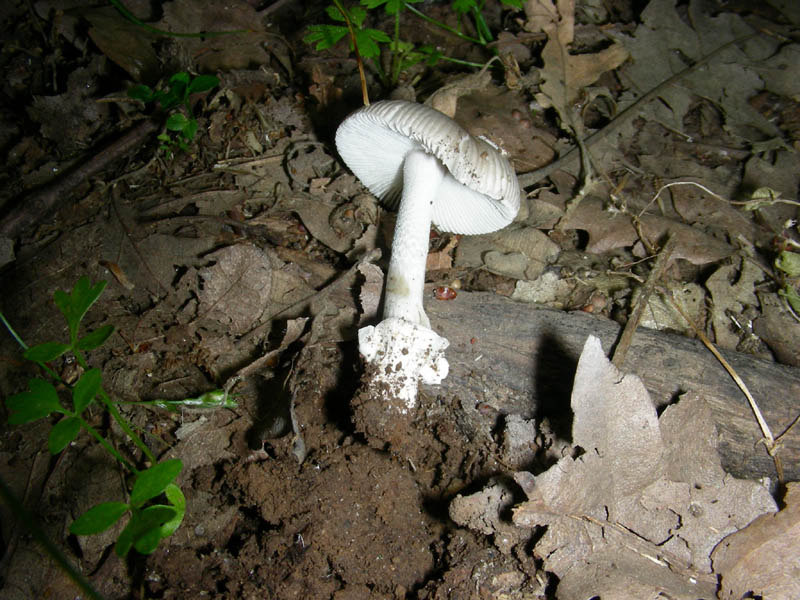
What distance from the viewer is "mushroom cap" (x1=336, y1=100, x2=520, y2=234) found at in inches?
95.3

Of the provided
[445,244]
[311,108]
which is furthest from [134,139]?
[445,244]

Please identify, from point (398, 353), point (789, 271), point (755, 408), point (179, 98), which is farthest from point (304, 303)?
point (789, 271)

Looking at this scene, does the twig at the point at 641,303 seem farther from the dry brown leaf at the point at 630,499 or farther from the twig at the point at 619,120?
the twig at the point at 619,120

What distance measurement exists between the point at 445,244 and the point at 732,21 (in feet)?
11.4

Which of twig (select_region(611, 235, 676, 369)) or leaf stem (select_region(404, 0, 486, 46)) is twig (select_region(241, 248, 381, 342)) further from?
leaf stem (select_region(404, 0, 486, 46))

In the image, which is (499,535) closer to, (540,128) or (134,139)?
(540,128)

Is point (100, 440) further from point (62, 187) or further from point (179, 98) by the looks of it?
point (179, 98)

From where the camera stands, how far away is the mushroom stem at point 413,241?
2584mm

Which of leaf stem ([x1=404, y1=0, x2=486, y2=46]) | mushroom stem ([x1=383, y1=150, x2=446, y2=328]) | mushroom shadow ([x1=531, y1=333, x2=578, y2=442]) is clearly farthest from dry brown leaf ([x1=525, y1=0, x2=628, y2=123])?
mushroom shadow ([x1=531, y1=333, x2=578, y2=442])

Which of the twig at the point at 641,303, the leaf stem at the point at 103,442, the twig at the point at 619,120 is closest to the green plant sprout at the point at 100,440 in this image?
the leaf stem at the point at 103,442

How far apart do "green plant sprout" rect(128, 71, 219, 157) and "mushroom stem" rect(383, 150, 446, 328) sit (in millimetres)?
1638

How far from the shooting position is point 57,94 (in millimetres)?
3852

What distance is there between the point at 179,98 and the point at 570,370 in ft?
10.7

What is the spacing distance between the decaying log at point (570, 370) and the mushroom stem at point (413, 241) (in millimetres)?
206
